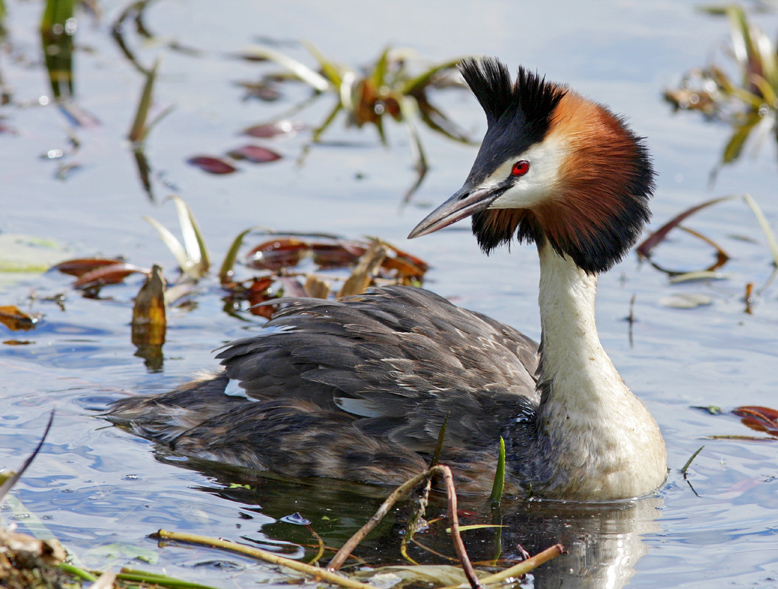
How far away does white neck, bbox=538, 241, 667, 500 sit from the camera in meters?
5.29

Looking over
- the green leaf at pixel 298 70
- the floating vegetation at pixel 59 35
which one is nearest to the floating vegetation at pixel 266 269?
the green leaf at pixel 298 70

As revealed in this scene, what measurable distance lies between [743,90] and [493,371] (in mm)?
7177

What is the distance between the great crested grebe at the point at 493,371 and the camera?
5.10 meters

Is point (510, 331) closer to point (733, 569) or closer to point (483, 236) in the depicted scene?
point (483, 236)

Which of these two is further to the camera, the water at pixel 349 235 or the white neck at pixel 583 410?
the white neck at pixel 583 410

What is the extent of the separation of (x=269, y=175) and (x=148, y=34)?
3921 mm

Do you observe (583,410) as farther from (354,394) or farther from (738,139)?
(738,139)

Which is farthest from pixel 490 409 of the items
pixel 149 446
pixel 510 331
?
pixel 149 446

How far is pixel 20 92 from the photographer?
35.0 ft

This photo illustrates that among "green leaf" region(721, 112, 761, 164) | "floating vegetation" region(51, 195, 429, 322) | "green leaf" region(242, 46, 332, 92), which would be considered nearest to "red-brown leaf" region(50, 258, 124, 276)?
"floating vegetation" region(51, 195, 429, 322)

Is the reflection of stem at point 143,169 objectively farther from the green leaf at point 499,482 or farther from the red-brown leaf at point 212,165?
the green leaf at point 499,482

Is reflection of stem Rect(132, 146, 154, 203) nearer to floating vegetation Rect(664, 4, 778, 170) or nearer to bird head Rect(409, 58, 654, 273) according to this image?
bird head Rect(409, 58, 654, 273)

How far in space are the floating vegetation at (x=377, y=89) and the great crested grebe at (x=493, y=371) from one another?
4.76m

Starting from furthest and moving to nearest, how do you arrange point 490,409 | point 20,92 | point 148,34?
point 148,34 → point 20,92 → point 490,409
